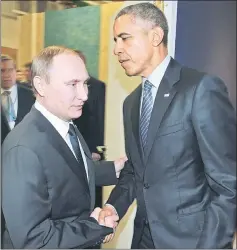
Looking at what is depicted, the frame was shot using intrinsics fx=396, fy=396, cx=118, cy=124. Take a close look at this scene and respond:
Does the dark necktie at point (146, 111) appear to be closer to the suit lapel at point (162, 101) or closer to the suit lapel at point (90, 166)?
the suit lapel at point (162, 101)

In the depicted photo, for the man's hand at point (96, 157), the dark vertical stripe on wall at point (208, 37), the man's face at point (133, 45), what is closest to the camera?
the man's face at point (133, 45)

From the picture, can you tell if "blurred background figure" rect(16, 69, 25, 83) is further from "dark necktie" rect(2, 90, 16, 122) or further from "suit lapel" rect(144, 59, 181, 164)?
"suit lapel" rect(144, 59, 181, 164)

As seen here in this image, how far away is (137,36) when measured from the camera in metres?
1.22

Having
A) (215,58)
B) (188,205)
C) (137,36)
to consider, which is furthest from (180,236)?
(215,58)

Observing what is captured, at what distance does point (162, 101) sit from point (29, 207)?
514 mm

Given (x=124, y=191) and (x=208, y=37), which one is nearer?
(x=124, y=191)

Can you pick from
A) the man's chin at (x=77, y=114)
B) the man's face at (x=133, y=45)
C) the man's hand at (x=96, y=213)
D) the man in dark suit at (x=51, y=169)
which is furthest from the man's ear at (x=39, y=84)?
the man's hand at (x=96, y=213)

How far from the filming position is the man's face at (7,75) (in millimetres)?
1271

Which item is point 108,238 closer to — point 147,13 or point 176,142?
point 176,142

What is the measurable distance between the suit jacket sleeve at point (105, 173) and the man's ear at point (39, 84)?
30cm

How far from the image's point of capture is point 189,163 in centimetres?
123

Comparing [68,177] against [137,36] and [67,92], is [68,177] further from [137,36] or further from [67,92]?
[137,36]

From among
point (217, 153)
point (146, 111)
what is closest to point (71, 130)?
point (146, 111)

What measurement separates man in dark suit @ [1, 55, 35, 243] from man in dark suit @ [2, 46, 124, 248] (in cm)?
4
